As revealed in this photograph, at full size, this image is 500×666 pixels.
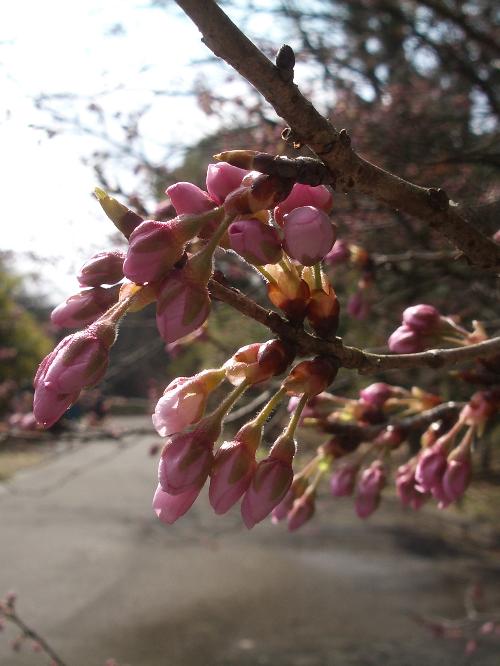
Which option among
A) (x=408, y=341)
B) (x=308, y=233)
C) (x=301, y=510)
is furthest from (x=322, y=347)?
(x=301, y=510)

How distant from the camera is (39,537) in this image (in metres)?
7.30

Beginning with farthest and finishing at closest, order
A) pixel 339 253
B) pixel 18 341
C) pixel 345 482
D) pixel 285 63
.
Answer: pixel 18 341 < pixel 339 253 < pixel 345 482 < pixel 285 63

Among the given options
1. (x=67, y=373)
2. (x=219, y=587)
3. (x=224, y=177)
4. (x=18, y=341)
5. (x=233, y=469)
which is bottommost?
(x=219, y=587)

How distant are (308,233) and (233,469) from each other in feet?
0.97

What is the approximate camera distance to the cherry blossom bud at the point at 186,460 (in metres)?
0.75

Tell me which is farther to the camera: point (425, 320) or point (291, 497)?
point (291, 497)

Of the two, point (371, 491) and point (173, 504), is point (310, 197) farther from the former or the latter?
point (371, 491)

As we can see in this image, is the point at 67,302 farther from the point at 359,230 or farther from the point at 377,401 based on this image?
the point at 359,230

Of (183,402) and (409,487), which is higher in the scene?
(183,402)

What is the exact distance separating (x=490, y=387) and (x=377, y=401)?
238 mm

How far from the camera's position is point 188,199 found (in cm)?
71

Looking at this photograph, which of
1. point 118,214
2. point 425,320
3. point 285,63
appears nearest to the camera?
point 285,63

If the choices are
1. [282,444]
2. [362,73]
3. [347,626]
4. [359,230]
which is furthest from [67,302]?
[347,626]

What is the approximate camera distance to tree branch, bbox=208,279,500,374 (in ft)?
2.47
